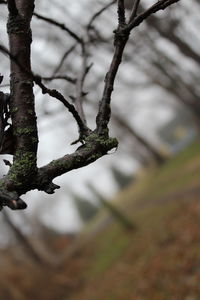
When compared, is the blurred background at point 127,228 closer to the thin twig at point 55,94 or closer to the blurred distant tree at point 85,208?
the thin twig at point 55,94

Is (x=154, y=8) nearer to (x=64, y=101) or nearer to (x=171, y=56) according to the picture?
(x=64, y=101)

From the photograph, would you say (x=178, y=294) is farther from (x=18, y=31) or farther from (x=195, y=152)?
(x=195, y=152)

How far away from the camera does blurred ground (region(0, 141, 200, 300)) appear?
7984 millimetres

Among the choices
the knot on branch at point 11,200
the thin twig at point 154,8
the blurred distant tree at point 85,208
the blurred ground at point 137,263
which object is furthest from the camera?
the blurred distant tree at point 85,208

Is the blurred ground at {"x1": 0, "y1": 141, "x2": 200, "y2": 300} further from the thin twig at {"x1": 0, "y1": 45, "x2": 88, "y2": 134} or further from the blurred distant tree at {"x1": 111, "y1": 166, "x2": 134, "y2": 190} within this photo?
the blurred distant tree at {"x1": 111, "y1": 166, "x2": 134, "y2": 190}

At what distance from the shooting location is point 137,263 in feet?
33.1

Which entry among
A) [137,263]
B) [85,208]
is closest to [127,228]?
[137,263]

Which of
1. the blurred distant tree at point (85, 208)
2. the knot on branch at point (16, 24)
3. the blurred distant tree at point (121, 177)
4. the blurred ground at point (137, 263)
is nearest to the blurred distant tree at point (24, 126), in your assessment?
the knot on branch at point (16, 24)

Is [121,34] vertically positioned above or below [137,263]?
above

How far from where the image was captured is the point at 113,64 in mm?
1768

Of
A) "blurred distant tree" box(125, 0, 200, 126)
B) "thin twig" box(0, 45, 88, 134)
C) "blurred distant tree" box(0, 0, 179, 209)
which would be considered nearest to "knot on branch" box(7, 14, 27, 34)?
"blurred distant tree" box(0, 0, 179, 209)

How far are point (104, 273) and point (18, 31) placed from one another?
35.8 feet

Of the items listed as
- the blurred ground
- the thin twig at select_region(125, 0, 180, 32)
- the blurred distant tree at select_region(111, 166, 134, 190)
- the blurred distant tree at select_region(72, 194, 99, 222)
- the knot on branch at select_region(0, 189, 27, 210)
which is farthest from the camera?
the blurred distant tree at select_region(111, 166, 134, 190)

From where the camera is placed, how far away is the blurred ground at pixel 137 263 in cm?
798
